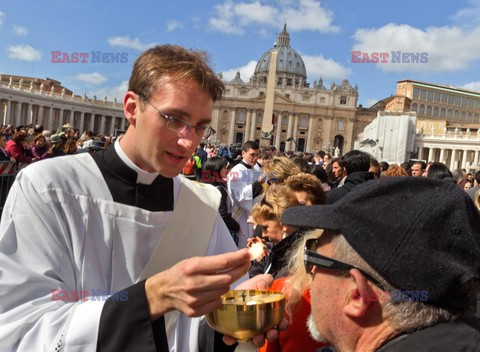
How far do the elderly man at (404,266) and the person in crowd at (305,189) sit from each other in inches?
74.9

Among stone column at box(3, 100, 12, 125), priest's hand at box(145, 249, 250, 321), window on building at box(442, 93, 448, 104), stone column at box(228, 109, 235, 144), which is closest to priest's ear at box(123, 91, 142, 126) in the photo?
priest's hand at box(145, 249, 250, 321)

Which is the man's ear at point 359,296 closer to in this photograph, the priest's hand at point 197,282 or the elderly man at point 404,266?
the elderly man at point 404,266

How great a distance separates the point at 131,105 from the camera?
1550 millimetres

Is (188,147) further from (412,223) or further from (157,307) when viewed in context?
(412,223)

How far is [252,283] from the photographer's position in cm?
154

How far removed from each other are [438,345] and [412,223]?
0.89 feet

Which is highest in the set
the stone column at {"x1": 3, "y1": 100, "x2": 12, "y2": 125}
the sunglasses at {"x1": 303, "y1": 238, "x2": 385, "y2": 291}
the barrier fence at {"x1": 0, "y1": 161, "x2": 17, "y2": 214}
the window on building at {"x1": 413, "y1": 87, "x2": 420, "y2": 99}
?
the window on building at {"x1": 413, "y1": 87, "x2": 420, "y2": 99}

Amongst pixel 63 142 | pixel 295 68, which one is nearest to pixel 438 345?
pixel 63 142

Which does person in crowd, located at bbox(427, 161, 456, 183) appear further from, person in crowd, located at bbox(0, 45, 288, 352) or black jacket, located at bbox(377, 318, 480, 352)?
black jacket, located at bbox(377, 318, 480, 352)

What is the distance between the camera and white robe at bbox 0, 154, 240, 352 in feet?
3.77

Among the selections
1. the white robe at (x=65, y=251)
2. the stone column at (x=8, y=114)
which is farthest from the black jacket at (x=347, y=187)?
the stone column at (x=8, y=114)

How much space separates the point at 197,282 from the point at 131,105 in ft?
2.62

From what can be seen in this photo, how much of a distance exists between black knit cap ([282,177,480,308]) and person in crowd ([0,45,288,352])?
0.32 meters

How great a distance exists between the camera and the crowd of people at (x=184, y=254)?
1.01m
